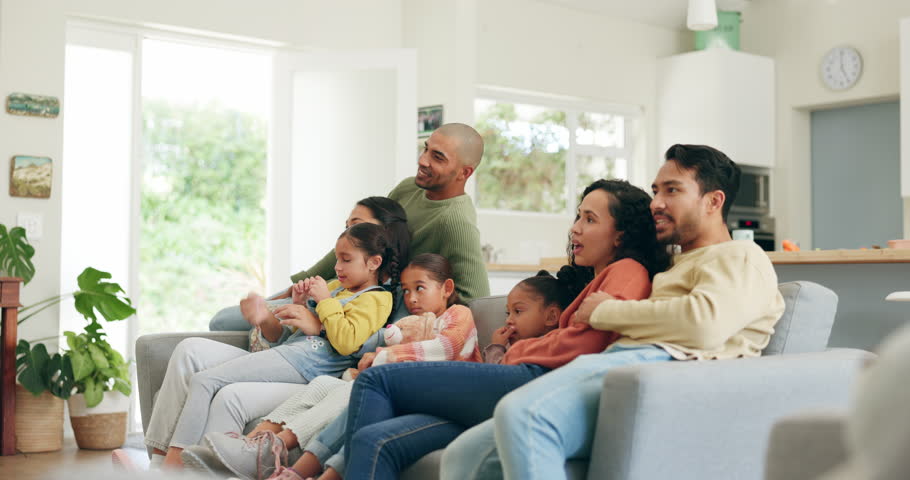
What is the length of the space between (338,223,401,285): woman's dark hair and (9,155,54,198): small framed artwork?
271cm

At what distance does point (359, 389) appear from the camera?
2.10 meters

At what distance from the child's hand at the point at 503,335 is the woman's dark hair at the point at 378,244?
0.49 m

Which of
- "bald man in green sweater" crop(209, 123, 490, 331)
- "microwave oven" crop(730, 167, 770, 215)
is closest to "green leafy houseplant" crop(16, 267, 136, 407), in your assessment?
"bald man in green sweater" crop(209, 123, 490, 331)

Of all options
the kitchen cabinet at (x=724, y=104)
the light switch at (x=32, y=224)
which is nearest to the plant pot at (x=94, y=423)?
the light switch at (x=32, y=224)

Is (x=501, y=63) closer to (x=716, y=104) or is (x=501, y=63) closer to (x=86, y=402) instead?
(x=716, y=104)

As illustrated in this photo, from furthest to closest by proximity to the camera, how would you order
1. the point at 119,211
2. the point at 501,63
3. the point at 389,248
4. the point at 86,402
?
the point at 501,63 < the point at 119,211 < the point at 86,402 < the point at 389,248

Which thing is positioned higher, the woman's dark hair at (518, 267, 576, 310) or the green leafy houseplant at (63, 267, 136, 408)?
the woman's dark hair at (518, 267, 576, 310)

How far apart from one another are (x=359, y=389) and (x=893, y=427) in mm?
1526

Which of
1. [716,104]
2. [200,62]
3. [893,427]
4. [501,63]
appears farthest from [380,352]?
[200,62]

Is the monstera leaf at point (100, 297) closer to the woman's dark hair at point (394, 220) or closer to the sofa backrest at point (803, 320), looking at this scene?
the woman's dark hair at point (394, 220)

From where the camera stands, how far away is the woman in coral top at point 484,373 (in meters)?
1.99

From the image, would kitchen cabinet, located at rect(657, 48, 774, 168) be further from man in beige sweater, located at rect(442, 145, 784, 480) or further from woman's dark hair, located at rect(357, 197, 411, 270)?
man in beige sweater, located at rect(442, 145, 784, 480)

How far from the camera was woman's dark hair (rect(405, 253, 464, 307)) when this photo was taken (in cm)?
266

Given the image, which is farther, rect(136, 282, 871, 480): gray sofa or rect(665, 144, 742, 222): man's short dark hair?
rect(665, 144, 742, 222): man's short dark hair
